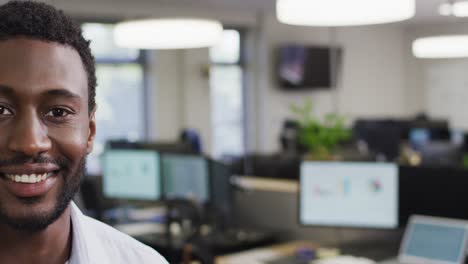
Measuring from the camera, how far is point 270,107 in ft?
31.9

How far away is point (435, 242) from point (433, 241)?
13mm

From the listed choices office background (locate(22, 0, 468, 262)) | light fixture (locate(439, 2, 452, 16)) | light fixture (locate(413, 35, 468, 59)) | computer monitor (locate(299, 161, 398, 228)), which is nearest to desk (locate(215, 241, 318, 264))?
computer monitor (locate(299, 161, 398, 228))

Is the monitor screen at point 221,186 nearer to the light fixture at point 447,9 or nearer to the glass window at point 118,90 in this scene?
the light fixture at point 447,9

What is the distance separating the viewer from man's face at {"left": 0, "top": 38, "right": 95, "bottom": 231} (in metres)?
0.90

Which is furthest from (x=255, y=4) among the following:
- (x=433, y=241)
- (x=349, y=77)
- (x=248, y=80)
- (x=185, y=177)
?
(x=433, y=241)

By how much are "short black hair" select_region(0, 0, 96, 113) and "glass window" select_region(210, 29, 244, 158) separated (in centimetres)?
813

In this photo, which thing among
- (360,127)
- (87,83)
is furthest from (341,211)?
(360,127)

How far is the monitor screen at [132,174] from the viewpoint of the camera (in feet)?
14.9

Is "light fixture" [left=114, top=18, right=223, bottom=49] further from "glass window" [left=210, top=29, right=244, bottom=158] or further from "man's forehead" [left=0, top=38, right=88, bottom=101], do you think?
"glass window" [left=210, top=29, right=244, bottom=158]

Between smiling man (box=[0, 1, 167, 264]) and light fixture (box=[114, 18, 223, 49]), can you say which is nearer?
smiling man (box=[0, 1, 167, 264])

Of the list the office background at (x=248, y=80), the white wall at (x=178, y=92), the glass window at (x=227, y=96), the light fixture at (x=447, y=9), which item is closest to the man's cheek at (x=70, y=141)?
the light fixture at (x=447, y=9)

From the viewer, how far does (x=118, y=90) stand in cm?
861

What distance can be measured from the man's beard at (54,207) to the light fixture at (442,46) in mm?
5500

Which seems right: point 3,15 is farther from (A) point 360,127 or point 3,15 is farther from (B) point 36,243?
(A) point 360,127
